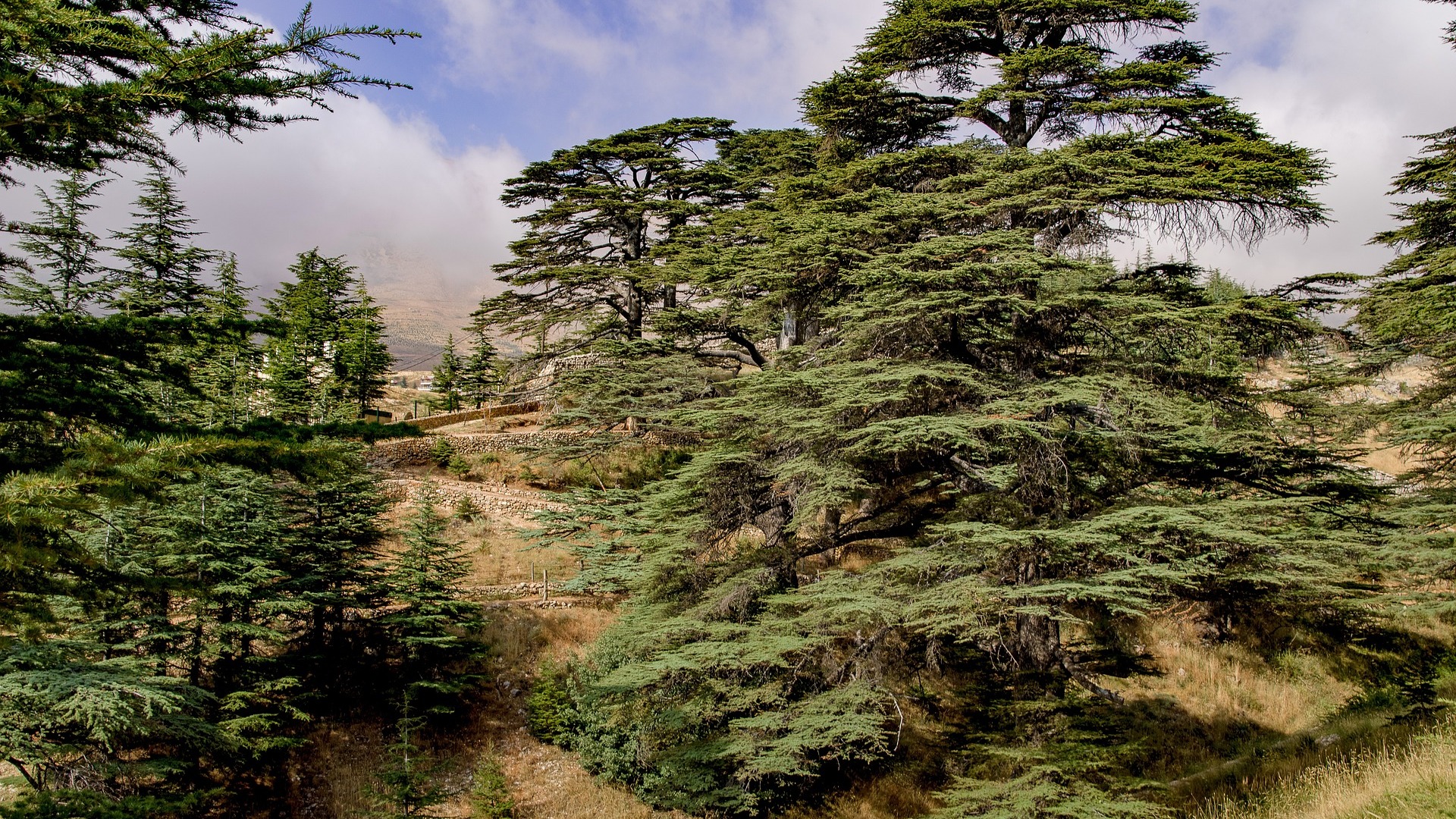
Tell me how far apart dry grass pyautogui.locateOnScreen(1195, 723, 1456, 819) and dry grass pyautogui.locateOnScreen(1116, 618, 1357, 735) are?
558cm

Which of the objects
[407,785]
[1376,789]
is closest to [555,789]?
[407,785]

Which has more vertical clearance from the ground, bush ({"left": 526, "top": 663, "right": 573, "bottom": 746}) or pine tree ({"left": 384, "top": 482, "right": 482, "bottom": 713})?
pine tree ({"left": 384, "top": 482, "right": 482, "bottom": 713})

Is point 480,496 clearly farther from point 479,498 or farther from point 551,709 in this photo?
point 551,709

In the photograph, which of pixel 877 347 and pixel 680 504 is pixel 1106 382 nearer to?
pixel 877 347

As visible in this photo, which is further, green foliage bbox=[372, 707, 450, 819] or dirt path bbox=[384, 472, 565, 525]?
dirt path bbox=[384, 472, 565, 525]

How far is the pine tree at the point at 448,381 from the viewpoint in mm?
35031

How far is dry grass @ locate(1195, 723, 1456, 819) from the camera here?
535 centimetres

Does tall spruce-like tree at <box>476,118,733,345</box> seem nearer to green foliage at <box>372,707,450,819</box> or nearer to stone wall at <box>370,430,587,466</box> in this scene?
stone wall at <box>370,430,587,466</box>

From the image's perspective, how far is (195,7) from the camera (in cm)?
432

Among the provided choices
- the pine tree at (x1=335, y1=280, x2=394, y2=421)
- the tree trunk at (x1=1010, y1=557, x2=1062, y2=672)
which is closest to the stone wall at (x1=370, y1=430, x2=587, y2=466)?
the pine tree at (x1=335, y1=280, x2=394, y2=421)

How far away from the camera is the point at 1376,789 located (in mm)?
6078

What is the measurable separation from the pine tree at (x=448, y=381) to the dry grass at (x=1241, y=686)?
31.9 meters

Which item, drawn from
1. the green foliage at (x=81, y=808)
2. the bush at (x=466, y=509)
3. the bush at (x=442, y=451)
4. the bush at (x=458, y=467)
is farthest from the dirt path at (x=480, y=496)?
the green foliage at (x=81, y=808)

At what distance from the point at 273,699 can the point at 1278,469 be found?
56.7ft
